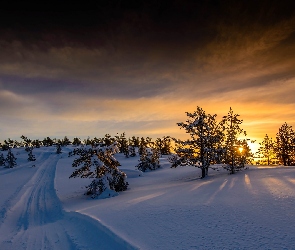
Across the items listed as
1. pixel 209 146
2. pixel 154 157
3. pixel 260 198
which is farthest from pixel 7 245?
pixel 154 157

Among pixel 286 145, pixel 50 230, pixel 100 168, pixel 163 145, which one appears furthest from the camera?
pixel 163 145

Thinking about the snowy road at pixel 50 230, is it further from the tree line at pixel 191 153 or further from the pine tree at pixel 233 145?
the pine tree at pixel 233 145

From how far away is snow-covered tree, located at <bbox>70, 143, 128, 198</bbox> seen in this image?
21.5 m

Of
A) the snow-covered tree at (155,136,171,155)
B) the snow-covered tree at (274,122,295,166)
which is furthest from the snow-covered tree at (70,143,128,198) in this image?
the snow-covered tree at (155,136,171,155)

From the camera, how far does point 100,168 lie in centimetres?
2188

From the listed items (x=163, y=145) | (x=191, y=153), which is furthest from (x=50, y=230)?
(x=163, y=145)

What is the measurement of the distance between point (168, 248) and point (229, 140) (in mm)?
19944

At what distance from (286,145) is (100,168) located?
3692 centimetres

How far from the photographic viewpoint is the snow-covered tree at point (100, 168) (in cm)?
2148

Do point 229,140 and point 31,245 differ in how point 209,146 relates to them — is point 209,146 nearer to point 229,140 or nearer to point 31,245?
point 229,140

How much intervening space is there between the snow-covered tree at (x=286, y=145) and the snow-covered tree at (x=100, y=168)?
34367 millimetres

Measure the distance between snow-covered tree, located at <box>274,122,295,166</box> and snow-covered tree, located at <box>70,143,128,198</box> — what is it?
3437cm

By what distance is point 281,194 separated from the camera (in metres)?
12.5

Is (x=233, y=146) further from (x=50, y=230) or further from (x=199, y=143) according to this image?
(x=50, y=230)
